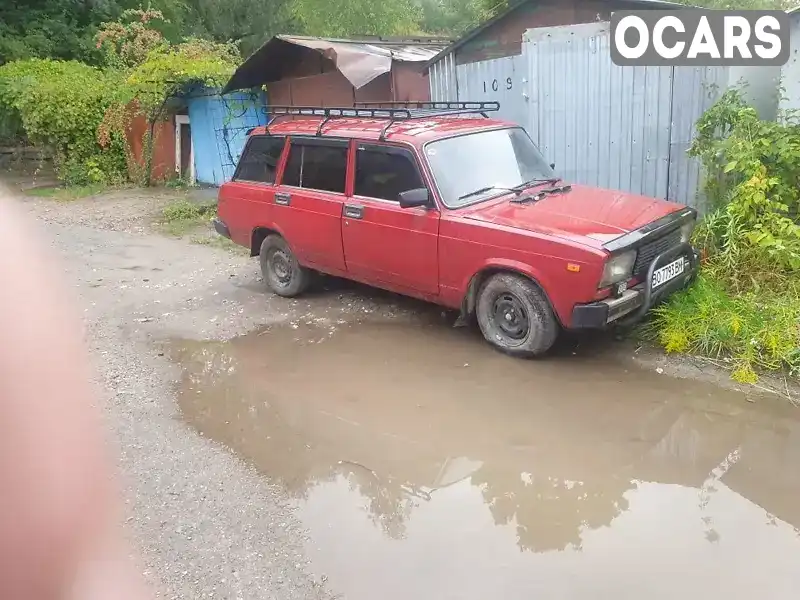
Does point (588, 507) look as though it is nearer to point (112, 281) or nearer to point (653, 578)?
point (653, 578)

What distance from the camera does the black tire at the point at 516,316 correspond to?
538 cm

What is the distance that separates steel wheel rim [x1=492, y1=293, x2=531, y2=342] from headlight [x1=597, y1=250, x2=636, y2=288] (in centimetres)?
71

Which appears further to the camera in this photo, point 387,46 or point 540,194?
point 387,46

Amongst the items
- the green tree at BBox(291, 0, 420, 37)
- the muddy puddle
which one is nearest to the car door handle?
the muddy puddle

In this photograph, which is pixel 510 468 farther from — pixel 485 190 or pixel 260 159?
pixel 260 159

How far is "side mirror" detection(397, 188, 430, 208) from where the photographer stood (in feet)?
18.5

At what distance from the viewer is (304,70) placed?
13.2 m

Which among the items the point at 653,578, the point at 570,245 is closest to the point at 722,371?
the point at 570,245

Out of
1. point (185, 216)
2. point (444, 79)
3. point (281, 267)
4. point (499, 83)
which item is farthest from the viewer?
point (185, 216)

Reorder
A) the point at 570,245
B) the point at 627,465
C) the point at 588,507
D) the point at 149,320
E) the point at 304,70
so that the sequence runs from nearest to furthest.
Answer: the point at 588,507, the point at 627,465, the point at 570,245, the point at 149,320, the point at 304,70

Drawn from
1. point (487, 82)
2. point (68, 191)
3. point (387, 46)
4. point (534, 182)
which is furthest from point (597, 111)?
point (68, 191)

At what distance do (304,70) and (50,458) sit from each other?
13.1 meters

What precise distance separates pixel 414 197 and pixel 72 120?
533 inches

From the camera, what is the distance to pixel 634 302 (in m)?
5.21
